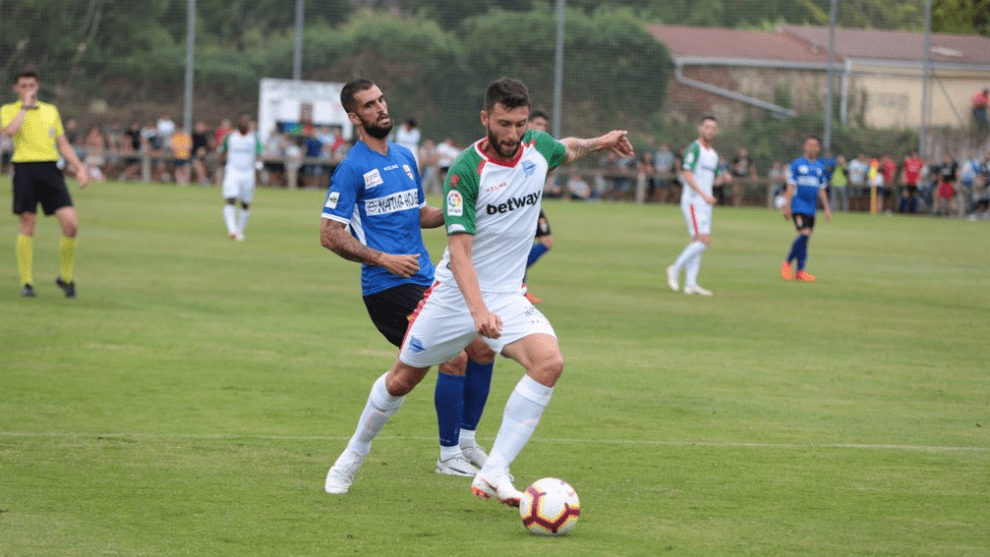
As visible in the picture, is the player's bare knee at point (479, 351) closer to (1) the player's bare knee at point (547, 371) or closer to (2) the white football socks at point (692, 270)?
(1) the player's bare knee at point (547, 371)

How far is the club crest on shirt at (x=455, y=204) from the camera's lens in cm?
679

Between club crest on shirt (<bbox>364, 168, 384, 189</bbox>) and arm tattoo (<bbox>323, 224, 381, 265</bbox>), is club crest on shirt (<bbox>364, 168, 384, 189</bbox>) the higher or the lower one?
the higher one

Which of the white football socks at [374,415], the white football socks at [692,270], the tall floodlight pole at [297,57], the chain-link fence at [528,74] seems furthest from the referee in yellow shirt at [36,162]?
the tall floodlight pole at [297,57]

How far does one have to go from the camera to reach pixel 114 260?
68.8 feet

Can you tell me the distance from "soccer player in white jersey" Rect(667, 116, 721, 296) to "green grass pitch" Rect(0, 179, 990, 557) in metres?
0.54

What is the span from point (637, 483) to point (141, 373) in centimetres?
515

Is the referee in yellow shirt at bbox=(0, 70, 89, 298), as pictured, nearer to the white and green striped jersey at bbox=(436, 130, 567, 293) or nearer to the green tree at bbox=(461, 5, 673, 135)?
the white and green striped jersey at bbox=(436, 130, 567, 293)

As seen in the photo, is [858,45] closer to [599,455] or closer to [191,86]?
[191,86]

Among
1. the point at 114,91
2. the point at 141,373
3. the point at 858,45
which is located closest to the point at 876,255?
the point at 141,373

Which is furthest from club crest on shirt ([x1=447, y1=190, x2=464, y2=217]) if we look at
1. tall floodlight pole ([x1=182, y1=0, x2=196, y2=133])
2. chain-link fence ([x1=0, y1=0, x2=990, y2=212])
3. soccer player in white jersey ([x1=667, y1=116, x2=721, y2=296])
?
tall floodlight pole ([x1=182, y1=0, x2=196, y2=133])

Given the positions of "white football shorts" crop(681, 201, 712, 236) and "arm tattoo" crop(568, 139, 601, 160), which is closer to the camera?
"arm tattoo" crop(568, 139, 601, 160)

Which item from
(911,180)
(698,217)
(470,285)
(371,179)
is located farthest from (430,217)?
(911,180)

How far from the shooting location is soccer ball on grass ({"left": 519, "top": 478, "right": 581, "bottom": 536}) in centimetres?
643

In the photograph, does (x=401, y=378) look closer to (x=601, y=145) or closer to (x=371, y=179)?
(x=371, y=179)
